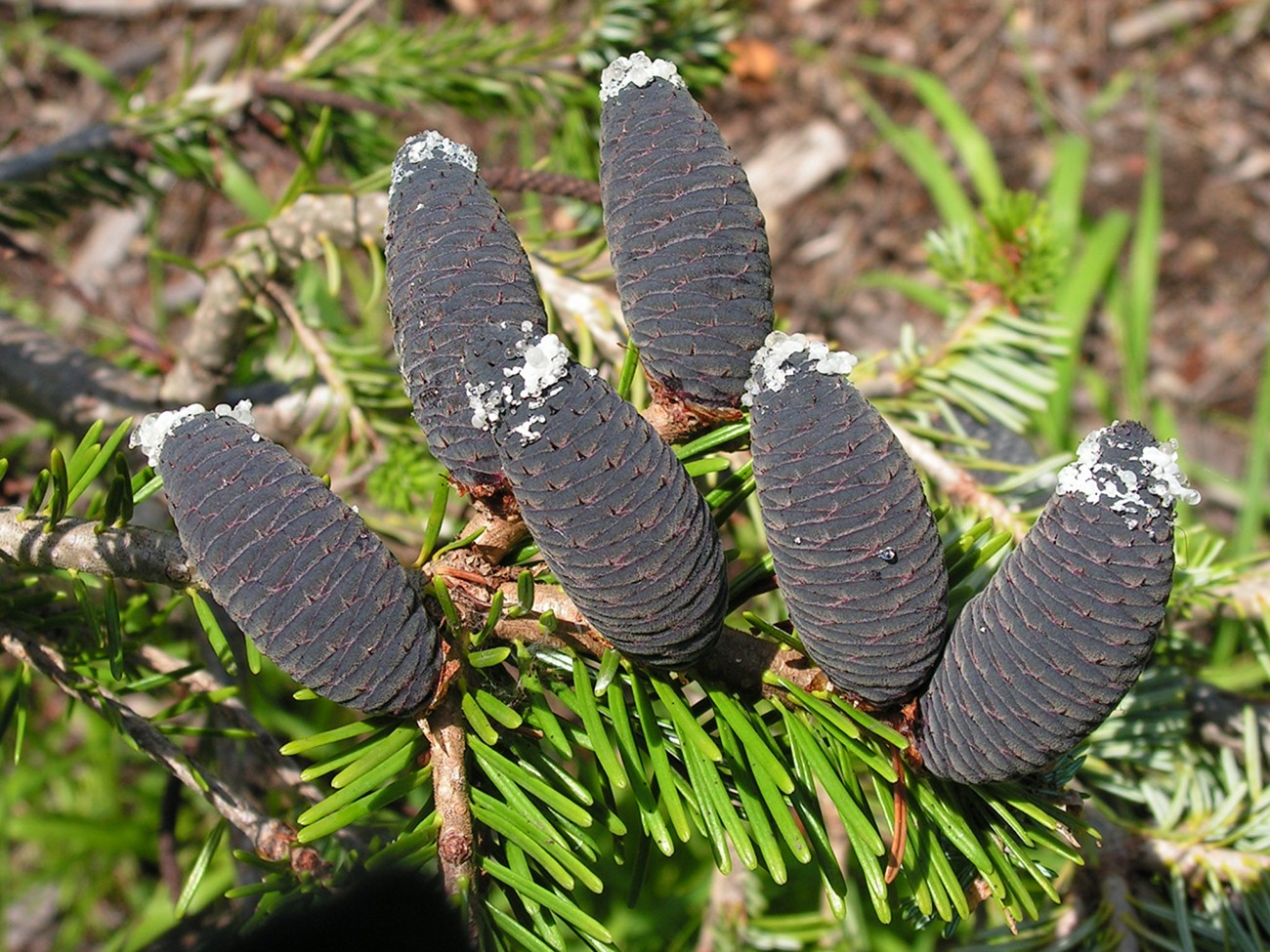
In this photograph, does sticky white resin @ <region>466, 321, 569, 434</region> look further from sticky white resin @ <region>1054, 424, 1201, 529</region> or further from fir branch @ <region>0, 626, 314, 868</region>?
fir branch @ <region>0, 626, 314, 868</region>

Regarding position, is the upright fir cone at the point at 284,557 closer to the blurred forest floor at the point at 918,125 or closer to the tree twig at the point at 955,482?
the tree twig at the point at 955,482

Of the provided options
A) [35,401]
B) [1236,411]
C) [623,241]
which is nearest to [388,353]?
[35,401]

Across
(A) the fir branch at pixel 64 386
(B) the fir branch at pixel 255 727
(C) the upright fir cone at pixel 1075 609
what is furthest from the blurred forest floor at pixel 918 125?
(C) the upright fir cone at pixel 1075 609

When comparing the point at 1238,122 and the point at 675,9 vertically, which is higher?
the point at 675,9

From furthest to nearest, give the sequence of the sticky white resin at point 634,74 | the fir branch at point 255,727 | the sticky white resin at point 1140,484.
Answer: the fir branch at point 255,727 < the sticky white resin at point 634,74 < the sticky white resin at point 1140,484

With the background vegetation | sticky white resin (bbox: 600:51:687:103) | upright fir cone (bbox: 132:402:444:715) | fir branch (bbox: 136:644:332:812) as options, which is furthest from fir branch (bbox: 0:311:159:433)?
sticky white resin (bbox: 600:51:687:103)

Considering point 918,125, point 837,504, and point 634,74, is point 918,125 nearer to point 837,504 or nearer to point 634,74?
point 634,74

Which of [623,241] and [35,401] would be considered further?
[35,401]

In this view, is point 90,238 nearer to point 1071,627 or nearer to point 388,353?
point 388,353
